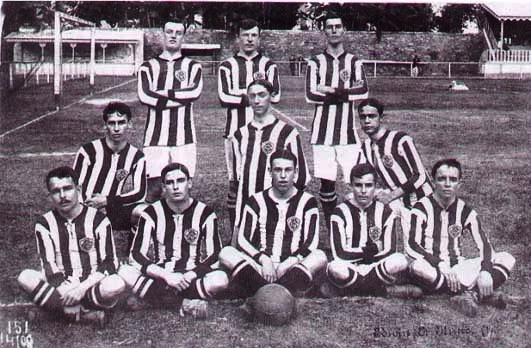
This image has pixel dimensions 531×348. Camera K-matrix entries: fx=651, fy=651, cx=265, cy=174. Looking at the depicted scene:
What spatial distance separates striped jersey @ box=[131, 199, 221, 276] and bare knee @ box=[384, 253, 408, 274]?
0.89 metres

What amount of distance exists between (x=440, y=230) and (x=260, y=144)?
1.14 meters

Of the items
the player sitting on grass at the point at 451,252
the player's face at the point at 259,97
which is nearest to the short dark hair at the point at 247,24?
the player's face at the point at 259,97

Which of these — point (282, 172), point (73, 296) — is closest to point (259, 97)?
point (282, 172)

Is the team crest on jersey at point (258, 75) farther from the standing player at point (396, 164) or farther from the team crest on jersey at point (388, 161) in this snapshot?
the team crest on jersey at point (388, 161)

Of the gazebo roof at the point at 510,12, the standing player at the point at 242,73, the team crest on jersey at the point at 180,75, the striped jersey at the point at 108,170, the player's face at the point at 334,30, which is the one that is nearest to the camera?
the striped jersey at the point at 108,170

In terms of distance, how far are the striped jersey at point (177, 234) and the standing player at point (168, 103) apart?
0.90m

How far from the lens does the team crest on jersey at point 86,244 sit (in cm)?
325

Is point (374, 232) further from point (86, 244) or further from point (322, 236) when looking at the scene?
point (86, 244)

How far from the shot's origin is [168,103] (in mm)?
4137

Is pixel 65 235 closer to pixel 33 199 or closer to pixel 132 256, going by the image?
pixel 132 256

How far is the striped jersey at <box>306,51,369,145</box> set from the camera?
438cm

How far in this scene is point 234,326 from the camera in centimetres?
316

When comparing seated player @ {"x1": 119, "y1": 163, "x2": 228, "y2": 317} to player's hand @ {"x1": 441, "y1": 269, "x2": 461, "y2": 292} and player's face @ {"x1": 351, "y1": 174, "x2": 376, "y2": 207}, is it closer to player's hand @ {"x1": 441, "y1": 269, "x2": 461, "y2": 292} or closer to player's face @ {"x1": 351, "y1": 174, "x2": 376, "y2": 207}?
player's face @ {"x1": 351, "y1": 174, "x2": 376, "y2": 207}

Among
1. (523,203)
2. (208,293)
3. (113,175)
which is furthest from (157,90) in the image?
(523,203)
